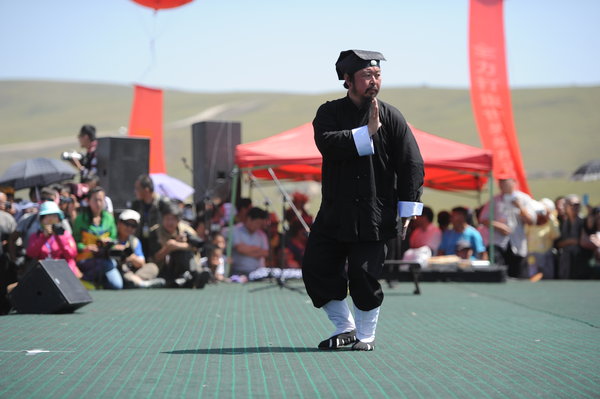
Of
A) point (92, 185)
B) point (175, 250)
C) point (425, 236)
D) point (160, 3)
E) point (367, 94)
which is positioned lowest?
point (175, 250)

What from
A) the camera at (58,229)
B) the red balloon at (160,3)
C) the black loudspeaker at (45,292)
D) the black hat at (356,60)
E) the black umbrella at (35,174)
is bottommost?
the black loudspeaker at (45,292)

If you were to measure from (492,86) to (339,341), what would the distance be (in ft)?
39.8

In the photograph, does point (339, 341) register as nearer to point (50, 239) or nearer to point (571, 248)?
point (50, 239)

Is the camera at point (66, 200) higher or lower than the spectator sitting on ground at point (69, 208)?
higher

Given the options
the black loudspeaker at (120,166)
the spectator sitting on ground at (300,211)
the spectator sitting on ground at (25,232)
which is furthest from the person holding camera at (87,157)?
the spectator sitting on ground at (300,211)

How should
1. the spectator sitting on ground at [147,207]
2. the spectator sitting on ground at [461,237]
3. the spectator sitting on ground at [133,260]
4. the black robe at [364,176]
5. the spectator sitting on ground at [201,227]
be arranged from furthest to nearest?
the spectator sitting on ground at [461,237] → the spectator sitting on ground at [201,227] → the spectator sitting on ground at [147,207] → the spectator sitting on ground at [133,260] → the black robe at [364,176]

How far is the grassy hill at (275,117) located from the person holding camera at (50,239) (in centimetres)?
4134

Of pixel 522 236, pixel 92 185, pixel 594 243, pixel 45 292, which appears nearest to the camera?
pixel 45 292

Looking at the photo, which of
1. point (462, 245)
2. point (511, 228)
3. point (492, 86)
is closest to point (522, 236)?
point (511, 228)

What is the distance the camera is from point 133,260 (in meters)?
13.0

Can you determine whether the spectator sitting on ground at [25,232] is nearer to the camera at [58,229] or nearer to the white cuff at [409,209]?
the camera at [58,229]

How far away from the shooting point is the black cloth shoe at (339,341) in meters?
6.38

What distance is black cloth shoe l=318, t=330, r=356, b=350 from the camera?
20.9ft

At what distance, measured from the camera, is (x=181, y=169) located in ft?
238
